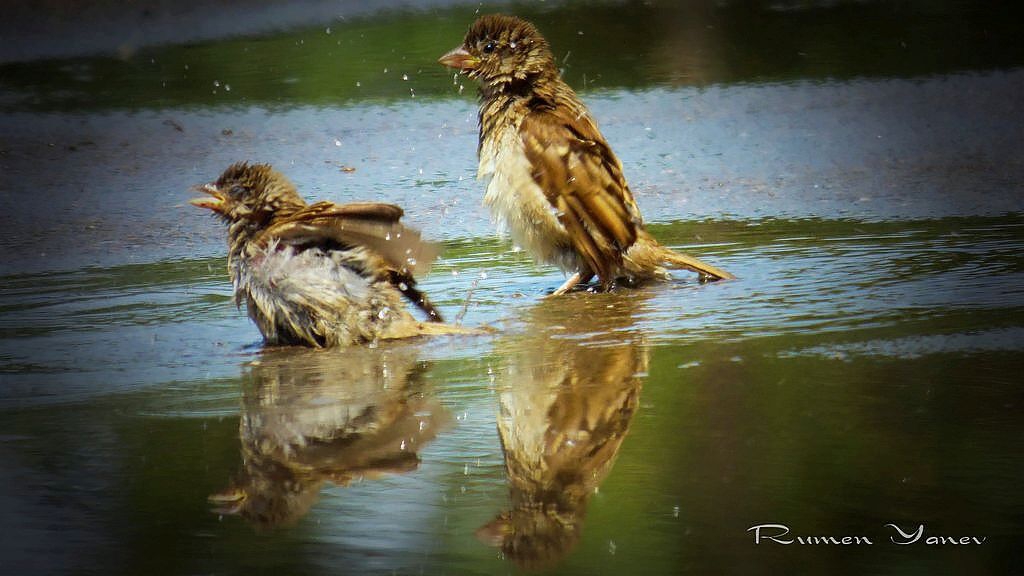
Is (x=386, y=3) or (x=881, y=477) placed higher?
(x=386, y=3)

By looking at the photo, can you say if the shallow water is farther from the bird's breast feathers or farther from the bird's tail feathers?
the bird's breast feathers

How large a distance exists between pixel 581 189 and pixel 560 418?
2544 mm

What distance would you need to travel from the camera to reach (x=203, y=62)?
1249cm

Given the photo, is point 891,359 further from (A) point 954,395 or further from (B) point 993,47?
(B) point 993,47

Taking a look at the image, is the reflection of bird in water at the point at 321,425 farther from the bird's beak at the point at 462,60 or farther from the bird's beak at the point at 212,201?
the bird's beak at the point at 462,60

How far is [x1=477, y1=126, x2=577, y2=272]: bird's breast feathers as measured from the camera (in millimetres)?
6973

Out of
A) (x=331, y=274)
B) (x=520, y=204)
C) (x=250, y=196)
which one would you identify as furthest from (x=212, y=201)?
(x=520, y=204)

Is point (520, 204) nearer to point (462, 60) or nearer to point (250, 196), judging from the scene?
point (462, 60)

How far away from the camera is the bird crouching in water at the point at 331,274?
5.79 metres

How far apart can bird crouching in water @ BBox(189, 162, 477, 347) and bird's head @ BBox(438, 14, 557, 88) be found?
61.2 inches

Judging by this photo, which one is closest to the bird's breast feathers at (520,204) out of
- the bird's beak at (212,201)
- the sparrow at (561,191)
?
the sparrow at (561,191)

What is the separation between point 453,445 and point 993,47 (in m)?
9.33

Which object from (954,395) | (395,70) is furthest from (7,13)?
(954,395)

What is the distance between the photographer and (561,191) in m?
6.98
